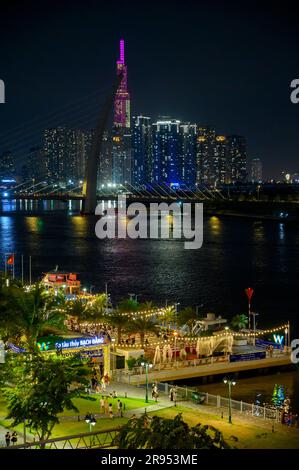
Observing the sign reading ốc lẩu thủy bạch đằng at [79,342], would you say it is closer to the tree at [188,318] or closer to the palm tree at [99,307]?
the palm tree at [99,307]

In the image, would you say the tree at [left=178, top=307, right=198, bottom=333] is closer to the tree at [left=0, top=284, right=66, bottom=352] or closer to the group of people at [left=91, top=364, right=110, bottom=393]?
the group of people at [left=91, top=364, right=110, bottom=393]

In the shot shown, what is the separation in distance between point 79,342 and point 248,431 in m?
4.39

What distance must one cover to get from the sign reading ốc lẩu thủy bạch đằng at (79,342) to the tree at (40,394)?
132 inches

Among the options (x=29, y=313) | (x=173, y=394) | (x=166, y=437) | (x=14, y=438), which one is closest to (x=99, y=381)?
(x=173, y=394)

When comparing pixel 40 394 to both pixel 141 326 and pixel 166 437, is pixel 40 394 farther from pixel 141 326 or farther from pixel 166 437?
pixel 141 326

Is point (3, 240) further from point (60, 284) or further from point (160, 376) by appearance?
point (160, 376)

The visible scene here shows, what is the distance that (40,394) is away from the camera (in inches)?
452

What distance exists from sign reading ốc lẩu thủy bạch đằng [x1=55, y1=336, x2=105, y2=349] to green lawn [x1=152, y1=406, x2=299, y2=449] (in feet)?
8.57

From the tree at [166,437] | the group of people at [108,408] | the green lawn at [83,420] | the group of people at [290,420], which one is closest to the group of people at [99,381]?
the green lawn at [83,420]

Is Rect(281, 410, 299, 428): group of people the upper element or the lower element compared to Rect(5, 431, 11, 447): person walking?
lower

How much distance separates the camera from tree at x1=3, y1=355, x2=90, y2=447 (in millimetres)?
11352

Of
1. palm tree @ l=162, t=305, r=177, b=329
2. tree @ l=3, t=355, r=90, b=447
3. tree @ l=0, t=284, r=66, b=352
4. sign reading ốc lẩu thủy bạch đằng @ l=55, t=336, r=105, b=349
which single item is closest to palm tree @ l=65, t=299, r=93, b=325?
palm tree @ l=162, t=305, r=177, b=329

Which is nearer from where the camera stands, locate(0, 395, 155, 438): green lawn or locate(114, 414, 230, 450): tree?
locate(114, 414, 230, 450): tree

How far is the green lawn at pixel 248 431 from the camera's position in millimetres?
12938
